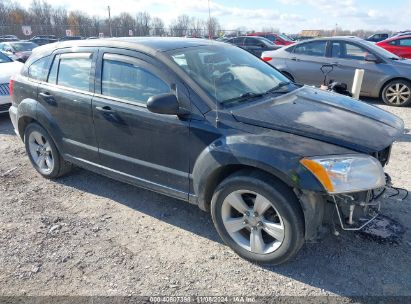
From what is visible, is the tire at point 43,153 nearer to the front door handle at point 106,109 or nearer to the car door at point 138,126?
the car door at point 138,126

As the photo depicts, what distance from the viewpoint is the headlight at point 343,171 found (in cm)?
239

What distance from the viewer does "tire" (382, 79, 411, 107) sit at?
7641mm

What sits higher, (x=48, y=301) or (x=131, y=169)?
(x=131, y=169)

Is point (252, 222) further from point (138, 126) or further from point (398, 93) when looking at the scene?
point (398, 93)

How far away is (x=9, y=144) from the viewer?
602 cm

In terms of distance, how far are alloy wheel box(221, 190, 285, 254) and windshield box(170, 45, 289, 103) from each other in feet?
2.80

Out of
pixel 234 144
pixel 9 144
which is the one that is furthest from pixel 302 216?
pixel 9 144

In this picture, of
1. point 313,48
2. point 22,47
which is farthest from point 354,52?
point 22,47

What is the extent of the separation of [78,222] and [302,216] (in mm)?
2259

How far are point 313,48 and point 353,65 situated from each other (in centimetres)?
114

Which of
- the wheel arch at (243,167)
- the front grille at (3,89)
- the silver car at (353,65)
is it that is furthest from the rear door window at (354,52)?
the front grille at (3,89)

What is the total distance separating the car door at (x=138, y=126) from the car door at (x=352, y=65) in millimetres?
6281

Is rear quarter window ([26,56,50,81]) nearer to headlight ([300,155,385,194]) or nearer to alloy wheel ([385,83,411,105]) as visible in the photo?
headlight ([300,155,385,194])

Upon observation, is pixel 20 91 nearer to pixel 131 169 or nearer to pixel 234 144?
pixel 131 169
